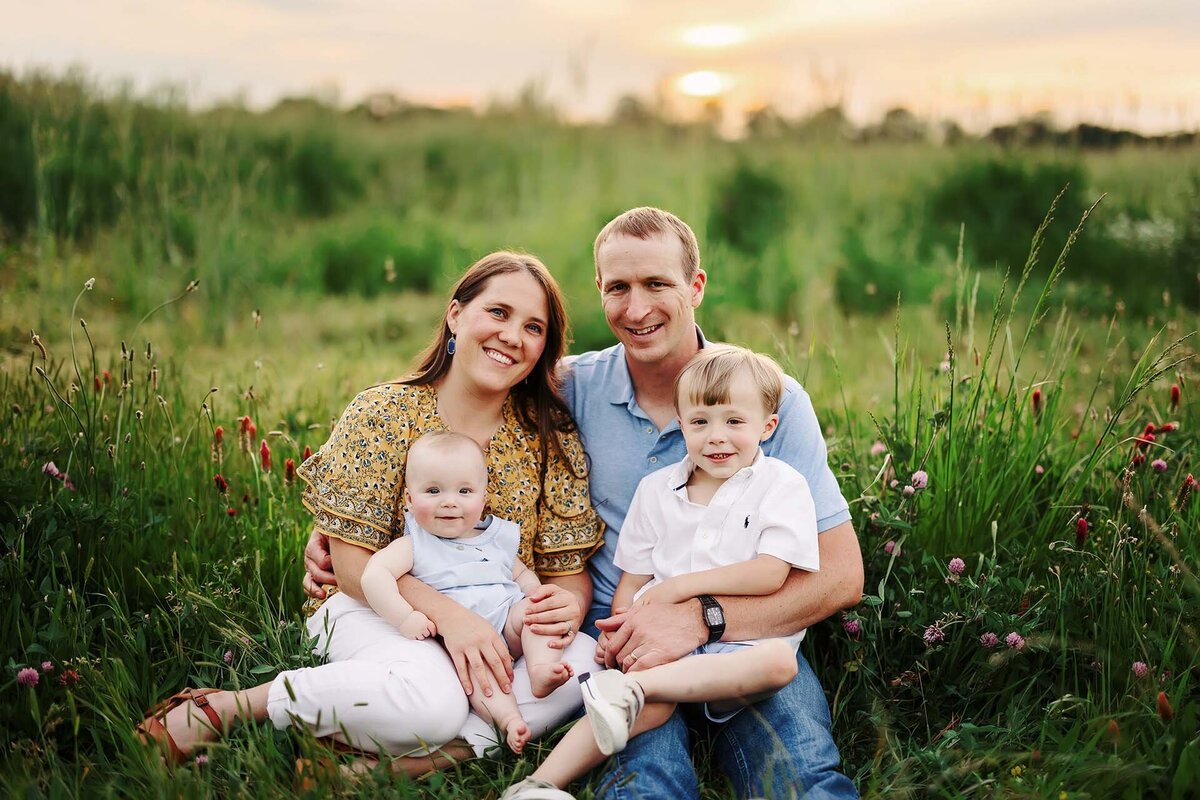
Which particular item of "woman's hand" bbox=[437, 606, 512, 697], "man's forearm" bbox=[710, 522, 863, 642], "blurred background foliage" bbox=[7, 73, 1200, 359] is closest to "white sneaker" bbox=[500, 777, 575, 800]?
"woman's hand" bbox=[437, 606, 512, 697]

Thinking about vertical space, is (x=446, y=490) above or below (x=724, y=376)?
below

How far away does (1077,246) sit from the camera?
25.0 feet

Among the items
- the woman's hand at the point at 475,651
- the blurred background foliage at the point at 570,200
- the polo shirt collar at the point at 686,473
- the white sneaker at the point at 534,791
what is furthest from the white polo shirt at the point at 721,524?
the blurred background foliage at the point at 570,200

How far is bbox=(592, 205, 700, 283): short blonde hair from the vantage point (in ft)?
9.82

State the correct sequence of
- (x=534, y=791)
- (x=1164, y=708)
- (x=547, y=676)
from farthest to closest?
(x=547, y=676)
(x=1164, y=708)
(x=534, y=791)

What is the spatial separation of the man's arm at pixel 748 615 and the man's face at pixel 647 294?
0.80 metres

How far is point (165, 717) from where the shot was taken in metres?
2.52

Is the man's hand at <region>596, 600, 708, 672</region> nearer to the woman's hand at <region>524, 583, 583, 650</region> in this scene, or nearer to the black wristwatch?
the black wristwatch

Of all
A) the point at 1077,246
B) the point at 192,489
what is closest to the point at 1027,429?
the point at 192,489

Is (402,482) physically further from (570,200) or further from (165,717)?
(570,200)

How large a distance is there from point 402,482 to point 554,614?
61cm

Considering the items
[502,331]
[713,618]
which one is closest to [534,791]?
[713,618]

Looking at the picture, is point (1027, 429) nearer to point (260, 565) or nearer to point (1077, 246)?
point (260, 565)

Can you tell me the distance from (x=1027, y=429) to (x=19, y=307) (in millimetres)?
5468
